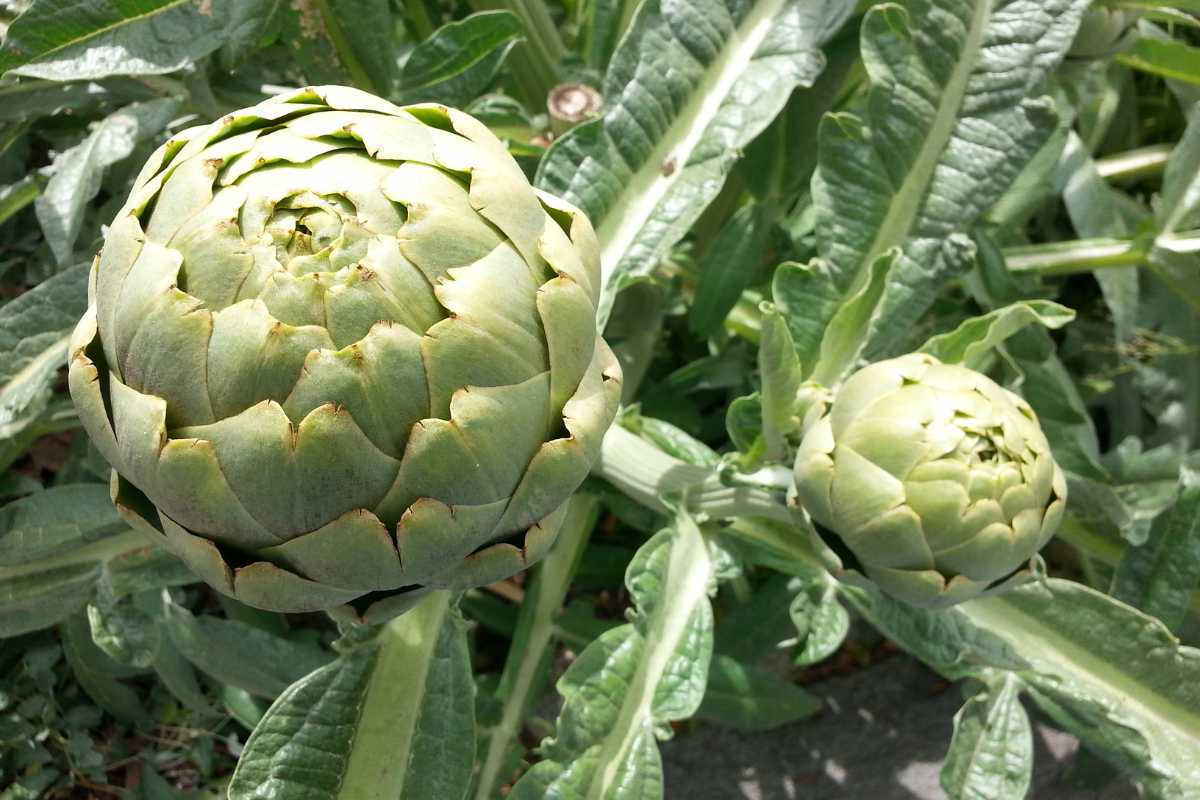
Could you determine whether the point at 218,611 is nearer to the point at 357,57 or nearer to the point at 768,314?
the point at 357,57

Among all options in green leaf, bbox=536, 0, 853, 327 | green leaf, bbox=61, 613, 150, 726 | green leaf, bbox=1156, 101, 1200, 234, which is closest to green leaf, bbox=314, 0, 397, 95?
green leaf, bbox=536, 0, 853, 327

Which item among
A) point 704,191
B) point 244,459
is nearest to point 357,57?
point 704,191

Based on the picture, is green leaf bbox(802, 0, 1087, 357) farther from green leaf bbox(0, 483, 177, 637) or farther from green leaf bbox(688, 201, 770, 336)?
green leaf bbox(0, 483, 177, 637)

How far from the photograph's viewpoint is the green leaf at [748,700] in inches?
49.3

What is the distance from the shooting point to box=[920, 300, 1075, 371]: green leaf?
989mm

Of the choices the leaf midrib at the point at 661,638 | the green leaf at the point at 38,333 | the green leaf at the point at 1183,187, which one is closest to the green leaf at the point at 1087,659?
the leaf midrib at the point at 661,638

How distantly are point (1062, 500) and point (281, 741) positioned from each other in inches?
27.0

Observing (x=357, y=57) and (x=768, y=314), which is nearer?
(x=768, y=314)

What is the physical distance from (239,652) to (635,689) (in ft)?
→ 1.49

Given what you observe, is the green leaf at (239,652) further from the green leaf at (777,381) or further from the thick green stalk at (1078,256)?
the thick green stalk at (1078,256)

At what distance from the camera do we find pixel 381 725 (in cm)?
96

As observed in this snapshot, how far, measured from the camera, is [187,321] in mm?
642

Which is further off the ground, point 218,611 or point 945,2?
point 945,2

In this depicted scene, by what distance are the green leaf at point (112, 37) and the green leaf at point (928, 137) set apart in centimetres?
61
